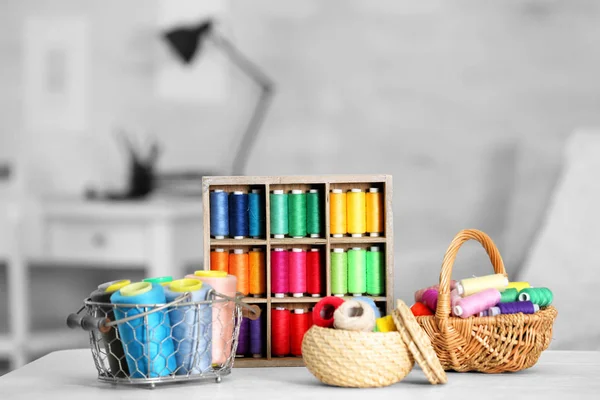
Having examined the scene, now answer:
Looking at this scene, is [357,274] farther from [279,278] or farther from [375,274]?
[279,278]

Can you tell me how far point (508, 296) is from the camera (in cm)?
140

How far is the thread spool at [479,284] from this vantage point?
1.37m

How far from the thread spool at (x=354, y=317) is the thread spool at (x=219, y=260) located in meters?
0.36

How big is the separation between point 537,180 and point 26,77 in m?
2.37

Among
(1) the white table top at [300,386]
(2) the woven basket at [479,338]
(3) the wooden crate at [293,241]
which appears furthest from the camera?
(3) the wooden crate at [293,241]

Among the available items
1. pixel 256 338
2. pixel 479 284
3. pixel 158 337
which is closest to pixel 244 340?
pixel 256 338

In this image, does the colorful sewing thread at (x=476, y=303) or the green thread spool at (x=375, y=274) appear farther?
the green thread spool at (x=375, y=274)

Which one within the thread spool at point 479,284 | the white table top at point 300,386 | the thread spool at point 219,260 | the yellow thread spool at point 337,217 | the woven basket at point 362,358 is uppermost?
the yellow thread spool at point 337,217

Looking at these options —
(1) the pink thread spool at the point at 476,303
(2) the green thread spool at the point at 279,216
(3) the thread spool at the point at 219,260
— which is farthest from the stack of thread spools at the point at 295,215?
(1) the pink thread spool at the point at 476,303

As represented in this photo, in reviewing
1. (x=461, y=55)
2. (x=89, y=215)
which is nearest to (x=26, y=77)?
(x=89, y=215)

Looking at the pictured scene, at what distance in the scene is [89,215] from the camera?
3.25 metres

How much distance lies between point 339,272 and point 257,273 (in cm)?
16

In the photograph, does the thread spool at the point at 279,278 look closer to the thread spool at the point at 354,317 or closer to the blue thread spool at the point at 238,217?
the blue thread spool at the point at 238,217

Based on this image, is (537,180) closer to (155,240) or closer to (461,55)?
(461,55)
